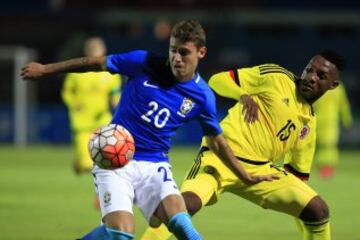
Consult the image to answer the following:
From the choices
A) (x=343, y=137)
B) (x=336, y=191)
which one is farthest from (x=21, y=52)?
(x=336, y=191)

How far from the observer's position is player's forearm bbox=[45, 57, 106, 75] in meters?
7.18

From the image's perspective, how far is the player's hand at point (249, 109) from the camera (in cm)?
834

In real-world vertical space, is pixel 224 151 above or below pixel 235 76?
below

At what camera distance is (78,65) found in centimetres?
727

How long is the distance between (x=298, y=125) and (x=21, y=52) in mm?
22533

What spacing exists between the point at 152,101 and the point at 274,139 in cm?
155

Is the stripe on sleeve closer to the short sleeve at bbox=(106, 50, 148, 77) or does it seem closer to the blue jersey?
the blue jersey

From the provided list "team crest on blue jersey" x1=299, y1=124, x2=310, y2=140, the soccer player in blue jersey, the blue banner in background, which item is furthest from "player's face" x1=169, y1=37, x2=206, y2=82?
the blue banner in background

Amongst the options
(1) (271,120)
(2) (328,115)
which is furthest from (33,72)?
(2) (328,115)

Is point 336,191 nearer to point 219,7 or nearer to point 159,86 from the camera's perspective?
point 159,86

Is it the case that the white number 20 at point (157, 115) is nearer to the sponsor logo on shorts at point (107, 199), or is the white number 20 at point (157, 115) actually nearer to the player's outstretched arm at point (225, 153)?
the player's outstretched arm at point (225, 153)

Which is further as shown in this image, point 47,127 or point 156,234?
point 47,127

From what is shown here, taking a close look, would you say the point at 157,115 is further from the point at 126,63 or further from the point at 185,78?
the point at 126,63

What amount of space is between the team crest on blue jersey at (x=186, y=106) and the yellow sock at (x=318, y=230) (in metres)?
1.60
